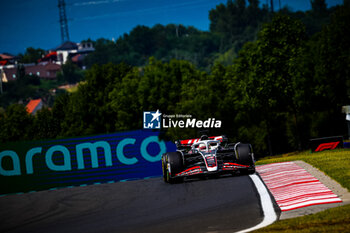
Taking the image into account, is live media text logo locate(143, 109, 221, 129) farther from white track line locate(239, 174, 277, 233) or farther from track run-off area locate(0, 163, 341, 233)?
white track line locate(239, 174, 277, 233)

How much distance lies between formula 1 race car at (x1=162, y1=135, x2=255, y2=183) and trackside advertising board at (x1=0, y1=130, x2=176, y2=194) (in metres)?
5.88

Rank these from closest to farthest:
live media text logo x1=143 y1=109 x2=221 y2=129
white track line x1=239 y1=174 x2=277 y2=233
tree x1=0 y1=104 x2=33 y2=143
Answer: white track line x1=239 y1=174 x2=277 y2=233 < live media text logo x1=143 y1=109 x2=221 y2=129 < tree x1=0 y1=104 x2=33 y2=143

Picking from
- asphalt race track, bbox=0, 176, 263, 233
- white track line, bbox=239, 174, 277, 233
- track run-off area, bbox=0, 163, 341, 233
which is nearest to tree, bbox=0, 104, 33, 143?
asphalt race track, bbox=0, 176, 263, 233

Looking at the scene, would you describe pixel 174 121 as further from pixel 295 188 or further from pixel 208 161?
pixel 295 188

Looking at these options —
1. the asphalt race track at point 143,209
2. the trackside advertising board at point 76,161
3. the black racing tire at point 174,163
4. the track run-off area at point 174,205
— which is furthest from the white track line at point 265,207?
the trackside advertising board at point 76,161

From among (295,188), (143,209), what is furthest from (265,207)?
(143,209)

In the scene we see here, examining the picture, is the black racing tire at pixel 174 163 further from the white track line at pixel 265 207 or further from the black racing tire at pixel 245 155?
the white track line at pixel 265 207

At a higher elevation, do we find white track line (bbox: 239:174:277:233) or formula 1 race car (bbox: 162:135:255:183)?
formula 1 race car (bbox: 162:135:255:183)

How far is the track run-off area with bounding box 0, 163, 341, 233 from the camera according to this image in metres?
11.0

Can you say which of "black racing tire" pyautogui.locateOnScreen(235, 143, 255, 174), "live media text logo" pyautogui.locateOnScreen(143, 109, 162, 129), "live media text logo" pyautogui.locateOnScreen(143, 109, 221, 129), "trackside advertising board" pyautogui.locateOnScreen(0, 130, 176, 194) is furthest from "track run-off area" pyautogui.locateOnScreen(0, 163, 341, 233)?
"live media text logo" pyautogui.locateOnScreen(143, 109, 162, 129)

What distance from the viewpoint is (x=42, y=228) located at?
12.8 meters

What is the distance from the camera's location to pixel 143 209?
541 inches

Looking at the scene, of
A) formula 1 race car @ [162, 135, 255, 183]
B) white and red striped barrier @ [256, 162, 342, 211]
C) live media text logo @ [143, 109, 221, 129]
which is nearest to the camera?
white and red striped barrier @ [256, 162, 342, 211]

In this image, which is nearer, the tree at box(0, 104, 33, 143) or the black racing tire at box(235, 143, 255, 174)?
the black racing tire at box(235, 143, 255, 174)
